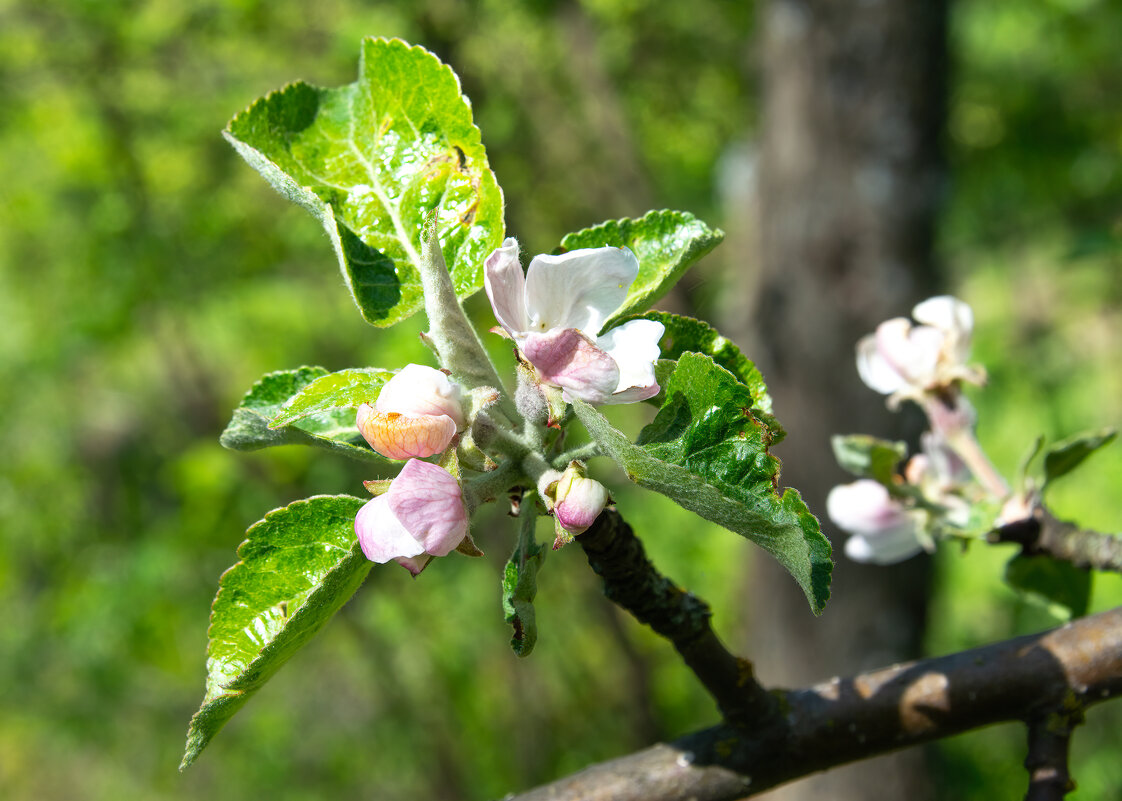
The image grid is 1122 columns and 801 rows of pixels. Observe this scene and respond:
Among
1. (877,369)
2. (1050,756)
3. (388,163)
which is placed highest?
(388,163)

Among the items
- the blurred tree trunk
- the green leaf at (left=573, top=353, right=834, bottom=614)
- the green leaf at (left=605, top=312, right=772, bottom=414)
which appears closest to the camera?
the green leaf at (left=573, top=353, right=834, bottom=614)

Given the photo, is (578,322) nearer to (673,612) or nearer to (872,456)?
(673,612)

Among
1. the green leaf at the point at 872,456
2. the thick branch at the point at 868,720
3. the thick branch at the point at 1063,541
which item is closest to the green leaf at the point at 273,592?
the thick branch at the point at 868,720

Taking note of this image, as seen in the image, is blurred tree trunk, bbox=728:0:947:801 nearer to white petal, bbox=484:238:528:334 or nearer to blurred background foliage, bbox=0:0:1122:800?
blurred background foliage, bbox=0:0:1122:800

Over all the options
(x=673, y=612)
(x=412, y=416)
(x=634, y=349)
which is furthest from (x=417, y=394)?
(x=673, y=612)

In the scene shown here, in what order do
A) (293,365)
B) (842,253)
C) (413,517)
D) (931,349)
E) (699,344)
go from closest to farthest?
(413,517)
(699,344)
(931,349)
(842,253)
(293,365)

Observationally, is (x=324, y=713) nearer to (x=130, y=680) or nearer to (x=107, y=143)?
(x=130, y=680)

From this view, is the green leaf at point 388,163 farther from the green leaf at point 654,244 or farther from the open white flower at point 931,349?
the open white flower at point 931,349

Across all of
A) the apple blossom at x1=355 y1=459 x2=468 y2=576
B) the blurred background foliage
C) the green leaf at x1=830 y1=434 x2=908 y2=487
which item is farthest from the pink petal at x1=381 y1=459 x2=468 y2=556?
the blurred background foliage
